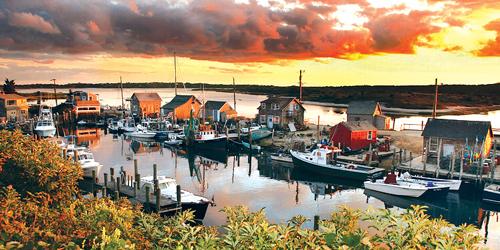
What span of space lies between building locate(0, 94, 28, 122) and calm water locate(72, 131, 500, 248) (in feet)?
120

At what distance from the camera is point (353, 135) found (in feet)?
164

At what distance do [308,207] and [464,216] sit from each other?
12169 mm

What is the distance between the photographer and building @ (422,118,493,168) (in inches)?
1517

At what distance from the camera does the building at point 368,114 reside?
211ft

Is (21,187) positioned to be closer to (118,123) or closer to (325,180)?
(325,180)

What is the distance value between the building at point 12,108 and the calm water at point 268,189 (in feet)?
120

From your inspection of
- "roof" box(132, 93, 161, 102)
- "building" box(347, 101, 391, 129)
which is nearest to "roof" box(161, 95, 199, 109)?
"roof" box(132, 93, 161, 102)

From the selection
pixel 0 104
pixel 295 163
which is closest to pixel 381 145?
pixel 295 163

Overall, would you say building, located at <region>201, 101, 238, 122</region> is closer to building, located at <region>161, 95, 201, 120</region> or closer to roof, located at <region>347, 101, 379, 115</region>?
building, located at <region>161, 95, 201, 120</region>

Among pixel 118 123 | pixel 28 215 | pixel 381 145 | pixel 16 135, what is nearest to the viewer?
pixel 28 215

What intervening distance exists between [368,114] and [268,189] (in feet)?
109

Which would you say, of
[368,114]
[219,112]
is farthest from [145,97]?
[368,114]

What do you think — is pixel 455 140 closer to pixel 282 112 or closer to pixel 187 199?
pixel 187 199

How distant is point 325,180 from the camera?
4081cm
